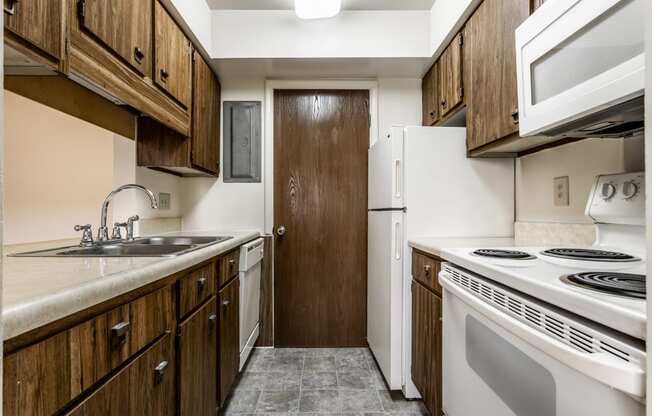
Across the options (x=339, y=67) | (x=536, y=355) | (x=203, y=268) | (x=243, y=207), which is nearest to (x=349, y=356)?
(x=243, y=207)

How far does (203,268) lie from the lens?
4.56ft

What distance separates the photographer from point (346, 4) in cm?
219

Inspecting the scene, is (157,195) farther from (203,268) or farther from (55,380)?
(55,380)

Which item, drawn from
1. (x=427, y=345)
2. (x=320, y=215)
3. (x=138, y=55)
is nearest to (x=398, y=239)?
(x=427, y=345)

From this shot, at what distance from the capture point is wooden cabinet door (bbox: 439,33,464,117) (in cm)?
→ 194

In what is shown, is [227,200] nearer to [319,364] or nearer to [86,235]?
[86,235]

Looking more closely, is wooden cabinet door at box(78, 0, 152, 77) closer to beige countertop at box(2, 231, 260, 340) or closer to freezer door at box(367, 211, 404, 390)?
beige countertop at box(2, 231, 260, 340)

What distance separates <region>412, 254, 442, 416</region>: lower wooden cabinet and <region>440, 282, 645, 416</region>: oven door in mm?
145

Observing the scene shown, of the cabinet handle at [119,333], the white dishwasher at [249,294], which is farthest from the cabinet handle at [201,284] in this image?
the white dishwasher at [249,294]

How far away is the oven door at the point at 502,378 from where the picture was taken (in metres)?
0.60

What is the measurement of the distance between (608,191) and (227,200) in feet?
7.42

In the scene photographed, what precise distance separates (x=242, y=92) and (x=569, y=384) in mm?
2607

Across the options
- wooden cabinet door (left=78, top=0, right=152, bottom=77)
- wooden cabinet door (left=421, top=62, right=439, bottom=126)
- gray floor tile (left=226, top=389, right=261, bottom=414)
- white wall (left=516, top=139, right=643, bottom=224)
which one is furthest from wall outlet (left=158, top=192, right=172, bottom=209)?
white wall (left=516, top=139, right=643, bottom=224)

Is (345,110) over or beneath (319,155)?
over
